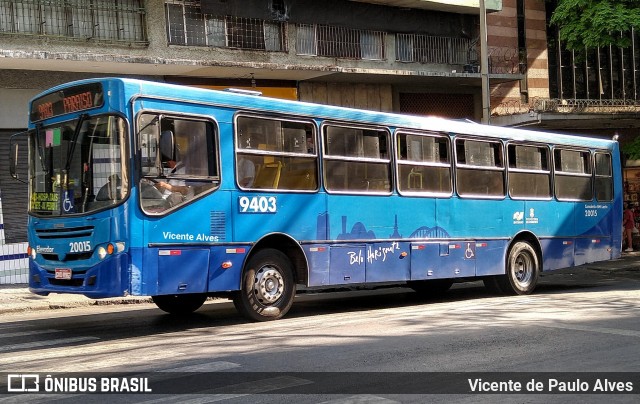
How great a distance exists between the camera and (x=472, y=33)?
2722 centimetres

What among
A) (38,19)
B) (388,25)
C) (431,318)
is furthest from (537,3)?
(431,318)

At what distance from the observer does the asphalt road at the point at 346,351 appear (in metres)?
6.45

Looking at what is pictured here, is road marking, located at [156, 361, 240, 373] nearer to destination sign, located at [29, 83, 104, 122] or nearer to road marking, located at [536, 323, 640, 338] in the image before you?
destination sign, located at [29, 83, 104, 122]

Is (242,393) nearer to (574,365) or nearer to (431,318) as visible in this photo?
(574,365)

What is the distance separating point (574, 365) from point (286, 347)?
291 cm

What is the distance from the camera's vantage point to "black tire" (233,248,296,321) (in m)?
10.5

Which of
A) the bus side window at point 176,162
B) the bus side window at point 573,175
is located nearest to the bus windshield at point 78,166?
the bus side window at point 176,162

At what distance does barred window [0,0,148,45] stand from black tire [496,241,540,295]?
10.6 m

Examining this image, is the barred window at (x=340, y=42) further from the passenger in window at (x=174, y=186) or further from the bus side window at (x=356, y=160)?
the passenger in window at (x=174, y=186)

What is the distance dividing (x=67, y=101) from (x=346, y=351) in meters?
4.84

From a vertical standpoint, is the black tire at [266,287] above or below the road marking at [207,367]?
above

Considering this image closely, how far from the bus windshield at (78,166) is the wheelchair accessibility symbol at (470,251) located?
22.2 feet

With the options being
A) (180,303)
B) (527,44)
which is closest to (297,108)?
(180,303)

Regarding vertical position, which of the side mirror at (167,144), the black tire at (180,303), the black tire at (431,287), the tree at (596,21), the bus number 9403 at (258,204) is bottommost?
the black tire at (431,287)
